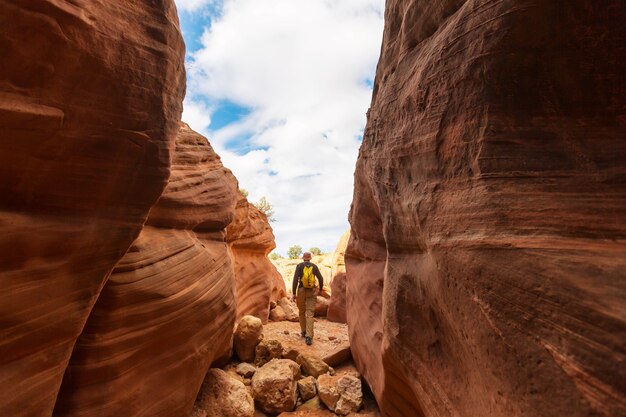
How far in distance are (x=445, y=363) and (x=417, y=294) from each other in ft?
2.64

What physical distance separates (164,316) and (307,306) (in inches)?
220

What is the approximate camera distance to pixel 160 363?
4824 millimetres

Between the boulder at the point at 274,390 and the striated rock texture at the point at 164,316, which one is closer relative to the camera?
the striated rock texture at the point at 164,316

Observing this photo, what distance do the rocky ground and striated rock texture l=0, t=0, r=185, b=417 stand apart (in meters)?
2.84

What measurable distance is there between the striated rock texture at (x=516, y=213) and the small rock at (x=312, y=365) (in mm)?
3107

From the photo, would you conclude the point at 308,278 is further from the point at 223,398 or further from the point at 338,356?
the point at 223,398

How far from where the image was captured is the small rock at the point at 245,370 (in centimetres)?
691

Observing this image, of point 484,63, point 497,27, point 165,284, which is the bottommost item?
point 165,284

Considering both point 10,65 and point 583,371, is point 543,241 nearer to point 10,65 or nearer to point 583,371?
point 583,371

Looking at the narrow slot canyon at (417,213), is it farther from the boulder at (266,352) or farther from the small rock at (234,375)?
the boulder at (266,352)

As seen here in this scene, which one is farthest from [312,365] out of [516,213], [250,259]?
[250,259]

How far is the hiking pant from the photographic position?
9805 mm

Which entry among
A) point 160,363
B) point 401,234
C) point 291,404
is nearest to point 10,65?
point 160,363

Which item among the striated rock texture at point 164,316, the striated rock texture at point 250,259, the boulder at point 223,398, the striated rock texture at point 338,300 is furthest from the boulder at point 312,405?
the striated rock texture at point 338,300
